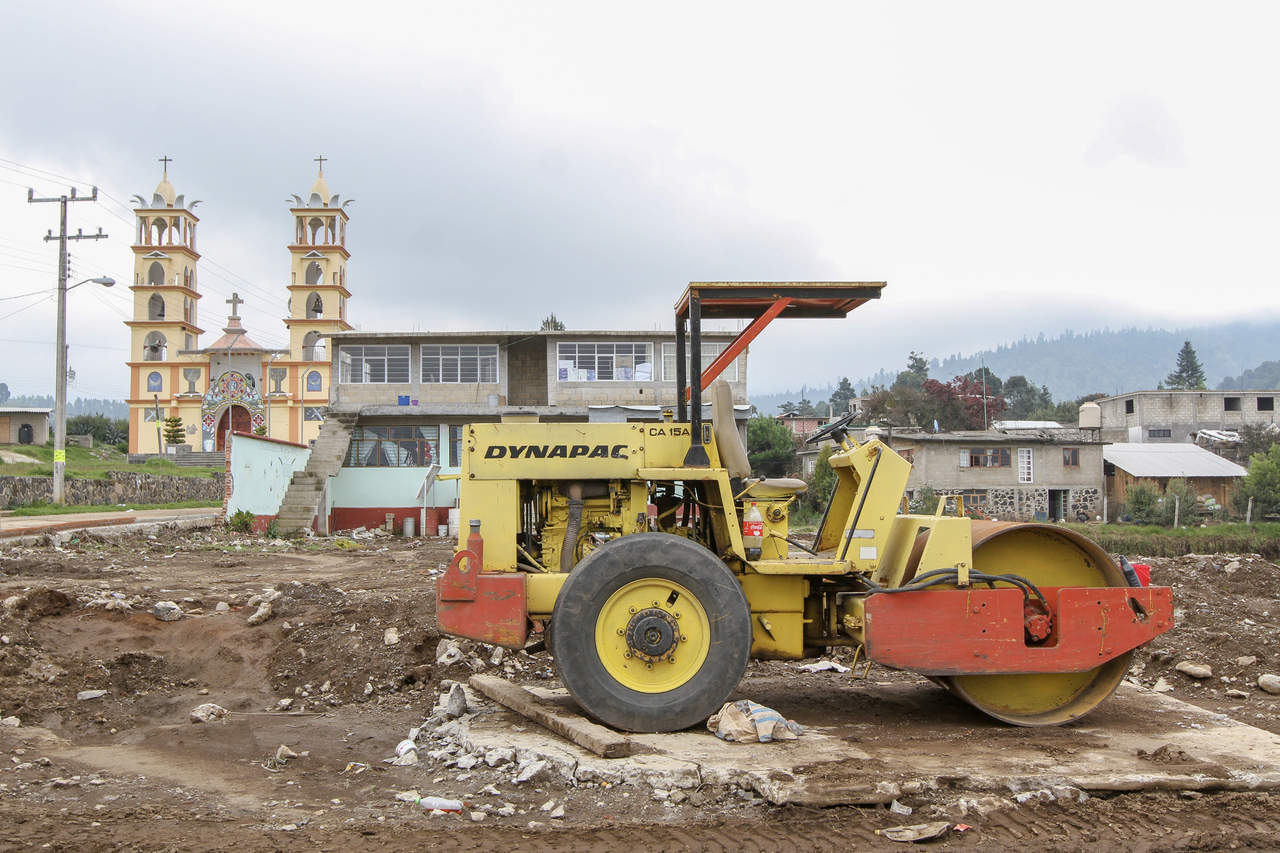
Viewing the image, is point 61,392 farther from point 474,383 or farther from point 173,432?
point 173,432

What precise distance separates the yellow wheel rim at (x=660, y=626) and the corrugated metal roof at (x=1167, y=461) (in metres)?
39.1

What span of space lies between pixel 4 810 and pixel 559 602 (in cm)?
306

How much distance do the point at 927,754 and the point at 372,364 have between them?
30945 mm

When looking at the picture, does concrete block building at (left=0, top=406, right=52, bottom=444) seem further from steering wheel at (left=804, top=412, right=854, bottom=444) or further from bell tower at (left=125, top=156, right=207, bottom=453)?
steering wheel at (left=804, top=412, right=854, bottom=444)

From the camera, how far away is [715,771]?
Answer: 201 inches

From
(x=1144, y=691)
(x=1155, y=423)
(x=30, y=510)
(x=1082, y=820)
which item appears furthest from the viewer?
(x=1155, y=423)

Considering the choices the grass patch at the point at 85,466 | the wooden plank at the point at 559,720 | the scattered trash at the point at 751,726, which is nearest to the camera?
the wooden plank at the point at 559,720

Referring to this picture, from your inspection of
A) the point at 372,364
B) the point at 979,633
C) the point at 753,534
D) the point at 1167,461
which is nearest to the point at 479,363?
the point at 372,364

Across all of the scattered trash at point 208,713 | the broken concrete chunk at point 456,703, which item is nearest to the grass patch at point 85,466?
the scattered trash at point 208,713

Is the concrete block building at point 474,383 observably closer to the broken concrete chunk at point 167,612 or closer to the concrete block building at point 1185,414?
the broken concrete chunk at point 167,612

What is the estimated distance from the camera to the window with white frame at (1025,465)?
3922cm

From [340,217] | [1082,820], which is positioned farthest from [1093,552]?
[340,217]

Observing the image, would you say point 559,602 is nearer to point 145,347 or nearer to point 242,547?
point 242,547

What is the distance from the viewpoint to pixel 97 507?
30125mm
